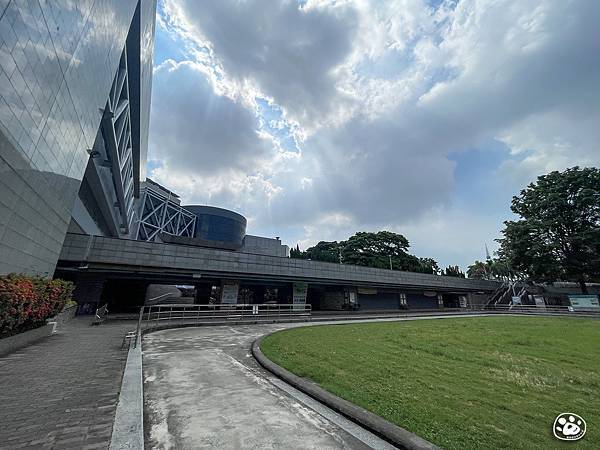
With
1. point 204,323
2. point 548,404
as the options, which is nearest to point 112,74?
point 204,323

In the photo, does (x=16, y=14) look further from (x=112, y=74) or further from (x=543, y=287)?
(x=543, y=287)

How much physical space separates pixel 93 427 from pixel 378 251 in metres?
51.6

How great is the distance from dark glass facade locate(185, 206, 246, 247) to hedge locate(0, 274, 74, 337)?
199 feet

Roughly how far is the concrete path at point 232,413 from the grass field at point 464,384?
630 millimetres

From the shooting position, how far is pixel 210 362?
6.38 meters

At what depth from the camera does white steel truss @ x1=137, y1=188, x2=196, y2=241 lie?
56.8 meters

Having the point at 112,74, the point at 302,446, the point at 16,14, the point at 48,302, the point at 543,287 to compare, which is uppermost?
the point at 112,74

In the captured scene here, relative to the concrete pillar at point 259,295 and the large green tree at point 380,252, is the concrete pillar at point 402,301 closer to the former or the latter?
the large green tree at point 380,252

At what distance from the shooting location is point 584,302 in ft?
86.8

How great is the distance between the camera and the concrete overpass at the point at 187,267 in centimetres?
1855

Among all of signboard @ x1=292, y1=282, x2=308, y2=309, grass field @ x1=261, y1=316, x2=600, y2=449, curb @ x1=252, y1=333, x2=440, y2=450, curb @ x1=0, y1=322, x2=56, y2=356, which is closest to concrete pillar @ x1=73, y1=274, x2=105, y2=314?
curb @ x1=0, y1=322, x2=56, y2=356

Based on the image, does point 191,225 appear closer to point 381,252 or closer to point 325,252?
point 325,252

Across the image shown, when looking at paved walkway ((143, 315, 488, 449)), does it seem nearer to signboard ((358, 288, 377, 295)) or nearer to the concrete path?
the concrete path

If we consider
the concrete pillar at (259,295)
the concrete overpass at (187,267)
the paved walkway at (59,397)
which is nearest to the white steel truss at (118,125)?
the concrete overpass at (187,267)
